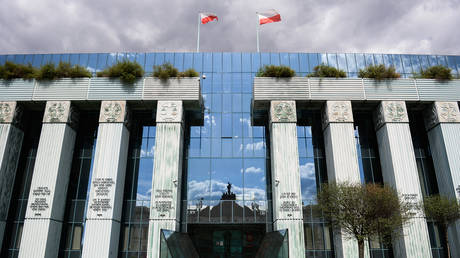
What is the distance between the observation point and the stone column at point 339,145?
2659 centimetres

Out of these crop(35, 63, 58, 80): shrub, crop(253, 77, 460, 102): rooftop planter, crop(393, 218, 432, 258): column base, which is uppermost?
crop(35, 63, 58, 80): shrub

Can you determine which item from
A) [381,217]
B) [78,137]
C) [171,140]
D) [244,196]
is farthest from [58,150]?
[381,217]

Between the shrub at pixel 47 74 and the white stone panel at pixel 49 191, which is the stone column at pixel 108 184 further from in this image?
the shrub at pixel 47 74

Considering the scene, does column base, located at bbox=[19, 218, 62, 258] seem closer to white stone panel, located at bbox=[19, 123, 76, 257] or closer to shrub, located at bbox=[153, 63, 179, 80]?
white stone panel, located at bbox=[19, 123, 76, 257]

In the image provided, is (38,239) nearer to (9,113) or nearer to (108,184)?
(108,184)

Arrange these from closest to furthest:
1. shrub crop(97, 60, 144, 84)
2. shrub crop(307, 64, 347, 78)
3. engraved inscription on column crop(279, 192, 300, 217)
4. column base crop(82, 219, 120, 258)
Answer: column base crop(82, 219, 120, 258) → engraved inscription on column crop(279, 192, 300, 217) → shrub crop(97, 60, 144, 84) → shrub crop(307, 64, 347, 78)

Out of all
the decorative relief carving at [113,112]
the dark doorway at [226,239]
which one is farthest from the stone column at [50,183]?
the dark doorway at [226,239]

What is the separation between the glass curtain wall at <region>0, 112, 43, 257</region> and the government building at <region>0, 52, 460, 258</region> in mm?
94

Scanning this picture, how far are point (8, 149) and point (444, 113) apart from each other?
132 ft

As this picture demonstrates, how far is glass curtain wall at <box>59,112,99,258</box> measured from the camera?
2752cm

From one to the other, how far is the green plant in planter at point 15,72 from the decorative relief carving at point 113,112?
789 centimetres

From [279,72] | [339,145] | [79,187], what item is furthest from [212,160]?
[79,187]

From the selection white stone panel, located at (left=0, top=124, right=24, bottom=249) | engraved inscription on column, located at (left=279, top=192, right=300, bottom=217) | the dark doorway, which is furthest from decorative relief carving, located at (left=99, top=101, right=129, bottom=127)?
engraved inscription on column, located at (left=279, top=192, right=300, bottom=217)

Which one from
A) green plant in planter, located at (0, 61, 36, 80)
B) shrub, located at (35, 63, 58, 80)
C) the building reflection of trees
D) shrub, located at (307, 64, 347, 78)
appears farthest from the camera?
shrub, located at (307, 64, 347, 78)
